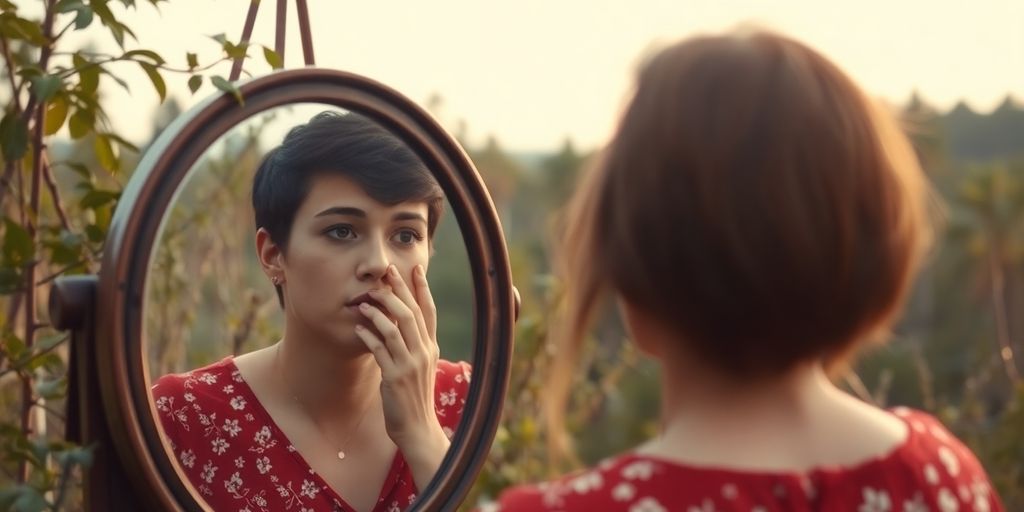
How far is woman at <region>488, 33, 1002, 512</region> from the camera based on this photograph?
0.76 meters

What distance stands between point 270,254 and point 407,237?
13cm

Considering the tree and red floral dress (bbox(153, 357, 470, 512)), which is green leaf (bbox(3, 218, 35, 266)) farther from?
red floral dress (bbox(153, 357, 470, 512))

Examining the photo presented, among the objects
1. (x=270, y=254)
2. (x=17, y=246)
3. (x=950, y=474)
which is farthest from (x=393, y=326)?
(x=950, y=474)

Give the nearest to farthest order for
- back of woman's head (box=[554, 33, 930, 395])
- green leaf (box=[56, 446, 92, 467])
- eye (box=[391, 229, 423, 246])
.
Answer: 1. back of woman's head (box=[554, 33, 930, 395])
2. green leaf (box=[56, 446, 92, 467])
3. eye (box=[391, 229, 423, 246])

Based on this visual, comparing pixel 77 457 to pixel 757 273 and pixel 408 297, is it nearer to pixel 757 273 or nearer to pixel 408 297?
pixel 408 297

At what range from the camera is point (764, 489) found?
30.0 inches

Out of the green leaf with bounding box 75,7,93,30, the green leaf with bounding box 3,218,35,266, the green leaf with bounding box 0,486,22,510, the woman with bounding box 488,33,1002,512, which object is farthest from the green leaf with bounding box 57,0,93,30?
the woman with bounding box 488,33,1002,512

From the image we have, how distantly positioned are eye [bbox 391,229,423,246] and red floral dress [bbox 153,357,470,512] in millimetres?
201

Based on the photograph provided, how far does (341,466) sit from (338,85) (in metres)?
0.37

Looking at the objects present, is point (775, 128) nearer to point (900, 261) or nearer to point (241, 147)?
point (900, 261)

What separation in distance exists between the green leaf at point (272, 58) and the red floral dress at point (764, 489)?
0.58 m

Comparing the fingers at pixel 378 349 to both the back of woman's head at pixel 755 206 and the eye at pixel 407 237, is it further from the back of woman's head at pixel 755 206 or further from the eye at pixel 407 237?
the back of woman's head at pixel 755 206

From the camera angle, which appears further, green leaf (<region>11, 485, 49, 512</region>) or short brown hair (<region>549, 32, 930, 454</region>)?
green leaf (<region>11, 485, 49, 512</region>)

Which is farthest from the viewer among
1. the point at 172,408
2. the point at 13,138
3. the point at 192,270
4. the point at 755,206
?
the point at 192,270
